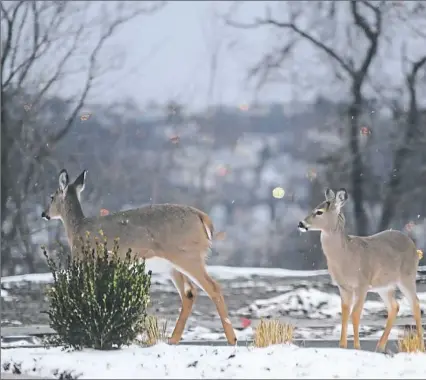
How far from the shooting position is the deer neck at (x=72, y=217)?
321 inches

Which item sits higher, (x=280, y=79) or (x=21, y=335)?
(x=280, y=79)

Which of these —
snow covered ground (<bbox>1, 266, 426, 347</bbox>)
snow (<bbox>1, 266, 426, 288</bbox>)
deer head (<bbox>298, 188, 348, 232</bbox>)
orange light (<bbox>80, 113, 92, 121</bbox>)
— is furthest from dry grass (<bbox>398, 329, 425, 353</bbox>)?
orange light (<bbox>80, 113, 92, 121</bbox>)

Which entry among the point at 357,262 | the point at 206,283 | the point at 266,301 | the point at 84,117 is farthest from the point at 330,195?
the point at 84,117

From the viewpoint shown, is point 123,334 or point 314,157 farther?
point 314,157

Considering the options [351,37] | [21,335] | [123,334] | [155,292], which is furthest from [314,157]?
[123,334]

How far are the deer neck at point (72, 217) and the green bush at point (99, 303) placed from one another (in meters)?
1.18

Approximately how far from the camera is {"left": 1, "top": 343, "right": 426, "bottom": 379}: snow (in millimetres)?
6043

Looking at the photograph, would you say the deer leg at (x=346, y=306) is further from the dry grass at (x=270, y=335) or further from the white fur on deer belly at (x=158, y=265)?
the white fur on deer belly at (x=158, y=265)

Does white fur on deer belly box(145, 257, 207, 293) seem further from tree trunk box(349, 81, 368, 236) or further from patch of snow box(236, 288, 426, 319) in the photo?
tree trunk box(349, 81, 368, 236)

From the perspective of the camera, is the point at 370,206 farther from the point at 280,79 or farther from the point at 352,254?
the point at 352,254

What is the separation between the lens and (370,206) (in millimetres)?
13117

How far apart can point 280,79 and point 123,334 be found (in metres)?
7.41

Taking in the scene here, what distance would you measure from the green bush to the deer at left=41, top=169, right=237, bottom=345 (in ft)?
1.64

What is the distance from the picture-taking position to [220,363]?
6.31 m
